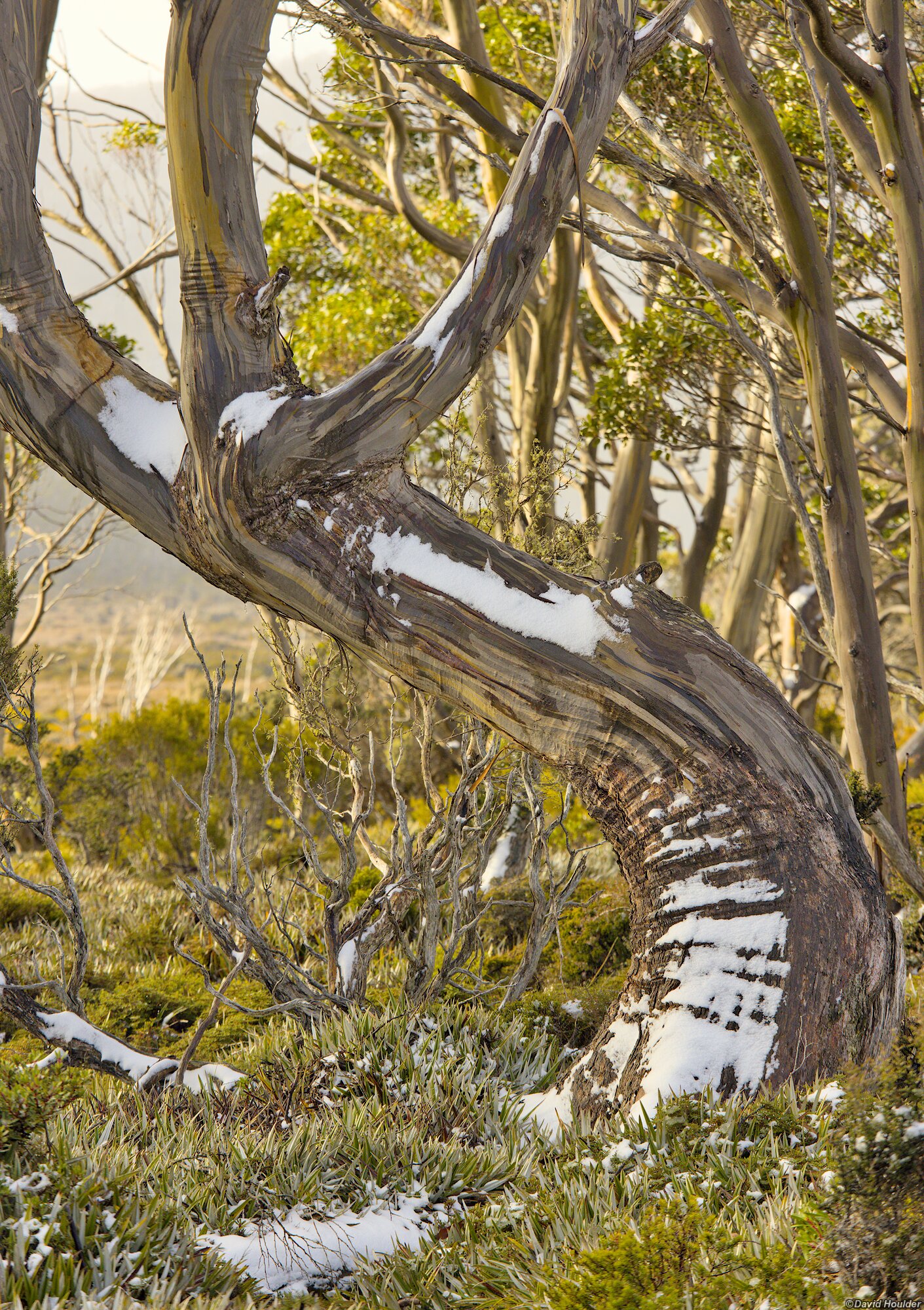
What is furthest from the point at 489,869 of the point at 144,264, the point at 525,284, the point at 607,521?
the point at 144,264

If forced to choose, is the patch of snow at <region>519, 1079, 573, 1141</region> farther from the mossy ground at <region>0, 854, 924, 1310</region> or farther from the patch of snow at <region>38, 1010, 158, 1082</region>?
the patch of snow at <region>38, 1010, 158, 1082</region>

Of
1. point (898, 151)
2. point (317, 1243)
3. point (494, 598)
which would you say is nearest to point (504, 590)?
point (494, 598)

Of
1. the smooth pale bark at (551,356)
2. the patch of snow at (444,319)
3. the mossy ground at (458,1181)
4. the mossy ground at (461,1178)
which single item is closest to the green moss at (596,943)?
the mossy ground at (461,1178)

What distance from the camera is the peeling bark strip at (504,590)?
2900 mm

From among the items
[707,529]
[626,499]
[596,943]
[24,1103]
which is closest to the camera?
[24,1103]

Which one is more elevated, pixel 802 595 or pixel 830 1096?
pixel 802 595

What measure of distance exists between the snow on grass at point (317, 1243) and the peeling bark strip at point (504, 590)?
73 cm

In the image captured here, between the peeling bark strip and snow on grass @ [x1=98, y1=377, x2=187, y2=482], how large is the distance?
0.03 feet

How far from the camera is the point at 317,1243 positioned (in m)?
2.48

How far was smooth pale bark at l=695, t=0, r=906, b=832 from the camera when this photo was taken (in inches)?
181

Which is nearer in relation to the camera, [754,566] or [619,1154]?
[619,1154]

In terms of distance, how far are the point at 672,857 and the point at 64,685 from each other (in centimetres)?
3784

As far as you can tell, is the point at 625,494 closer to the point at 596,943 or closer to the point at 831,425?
the point at 831,425

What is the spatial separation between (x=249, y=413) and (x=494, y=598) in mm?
938
